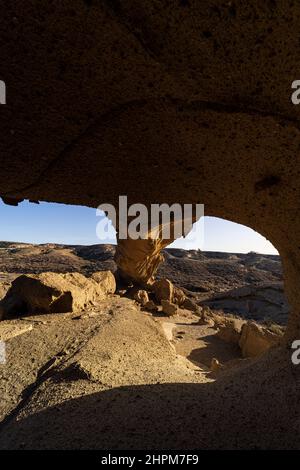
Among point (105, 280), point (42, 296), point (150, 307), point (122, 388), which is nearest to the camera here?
point (122, 388)

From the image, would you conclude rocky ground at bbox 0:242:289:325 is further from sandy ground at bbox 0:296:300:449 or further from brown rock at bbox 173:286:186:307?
sandy ground at bbox 0:296:300:449

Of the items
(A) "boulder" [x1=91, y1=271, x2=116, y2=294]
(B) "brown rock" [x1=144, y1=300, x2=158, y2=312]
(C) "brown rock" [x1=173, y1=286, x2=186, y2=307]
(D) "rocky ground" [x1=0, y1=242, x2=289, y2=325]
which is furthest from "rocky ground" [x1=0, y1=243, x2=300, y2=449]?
(D) "rocky ground" [x1=0, y1=242, x2=289, y2=325]

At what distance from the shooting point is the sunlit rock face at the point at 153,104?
0.99 m

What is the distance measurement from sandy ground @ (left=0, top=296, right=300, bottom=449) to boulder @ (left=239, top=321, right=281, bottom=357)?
7.72ft

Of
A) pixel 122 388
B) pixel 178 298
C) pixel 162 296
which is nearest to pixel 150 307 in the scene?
pixel 162 296

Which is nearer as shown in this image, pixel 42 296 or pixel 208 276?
pixel 42 296

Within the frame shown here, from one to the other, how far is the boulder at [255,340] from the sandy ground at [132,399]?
2.35 m

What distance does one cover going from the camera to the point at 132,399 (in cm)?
190

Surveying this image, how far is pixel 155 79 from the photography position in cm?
120

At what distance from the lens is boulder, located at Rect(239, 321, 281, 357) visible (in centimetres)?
471

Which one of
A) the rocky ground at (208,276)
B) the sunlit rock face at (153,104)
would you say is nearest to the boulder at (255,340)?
the sunlit rock face at (153,104)

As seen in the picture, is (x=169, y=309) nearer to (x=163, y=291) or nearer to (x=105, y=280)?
(x=163, y=291)

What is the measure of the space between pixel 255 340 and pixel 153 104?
466 centimetres

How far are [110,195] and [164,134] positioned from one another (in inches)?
25.7
